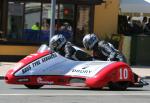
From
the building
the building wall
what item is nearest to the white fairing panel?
the building

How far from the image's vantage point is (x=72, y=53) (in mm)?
16172

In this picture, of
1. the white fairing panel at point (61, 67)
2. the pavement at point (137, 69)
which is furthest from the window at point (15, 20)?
the white fairing panel at point (61, 67)

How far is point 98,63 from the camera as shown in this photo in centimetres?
1605

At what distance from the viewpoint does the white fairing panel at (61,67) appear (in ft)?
51.7

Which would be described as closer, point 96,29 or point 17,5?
point 17,5

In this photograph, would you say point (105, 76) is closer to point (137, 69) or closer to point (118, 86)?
point (118, 86)

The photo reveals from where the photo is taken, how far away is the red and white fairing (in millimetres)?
15656

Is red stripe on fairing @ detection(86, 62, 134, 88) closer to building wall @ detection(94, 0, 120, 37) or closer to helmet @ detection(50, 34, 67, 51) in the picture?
helmet @ detection(50, 34, 67, 51)

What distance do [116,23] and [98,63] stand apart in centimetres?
1475

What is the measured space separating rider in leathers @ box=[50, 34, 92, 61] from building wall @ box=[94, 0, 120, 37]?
46.7 ft
